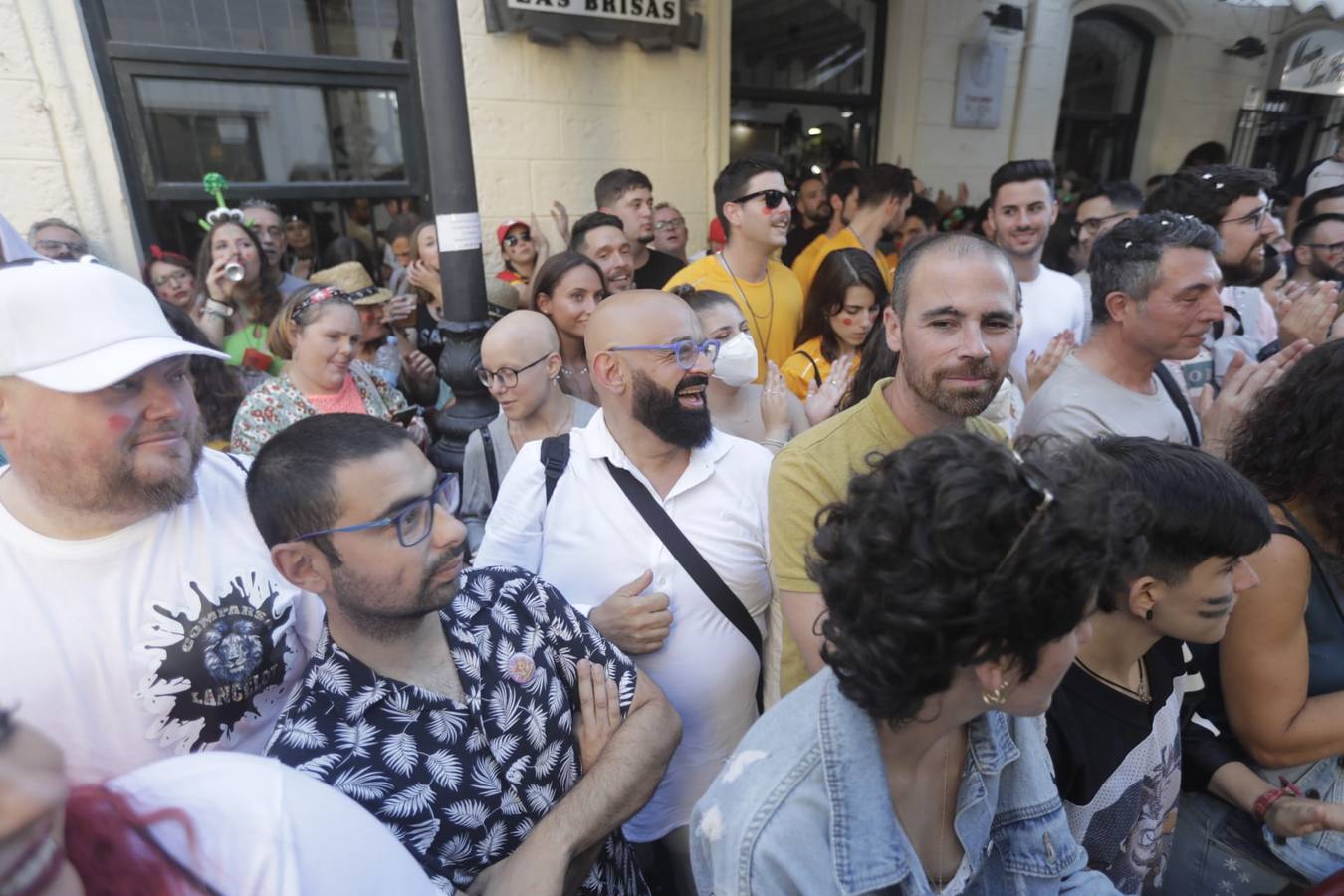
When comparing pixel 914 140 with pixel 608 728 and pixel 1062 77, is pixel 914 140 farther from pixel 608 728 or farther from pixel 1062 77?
pixel 608 728

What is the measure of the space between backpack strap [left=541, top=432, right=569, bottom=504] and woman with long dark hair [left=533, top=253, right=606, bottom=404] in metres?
1.10

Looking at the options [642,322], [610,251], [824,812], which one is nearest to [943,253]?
[642,322]

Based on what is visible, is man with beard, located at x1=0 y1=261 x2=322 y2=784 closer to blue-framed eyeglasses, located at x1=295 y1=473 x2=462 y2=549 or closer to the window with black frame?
blue-framed eyeglasses, located at x1=295 y1=473 x2=462 y2=549

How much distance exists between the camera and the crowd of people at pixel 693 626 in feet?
3.34

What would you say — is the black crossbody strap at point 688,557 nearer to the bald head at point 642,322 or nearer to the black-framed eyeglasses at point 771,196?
the bald head at point 642,322

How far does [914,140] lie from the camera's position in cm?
647

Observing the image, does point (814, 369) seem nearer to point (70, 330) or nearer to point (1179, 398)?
point (1179, 398)

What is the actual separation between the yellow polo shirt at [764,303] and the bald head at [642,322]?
4.62 ft

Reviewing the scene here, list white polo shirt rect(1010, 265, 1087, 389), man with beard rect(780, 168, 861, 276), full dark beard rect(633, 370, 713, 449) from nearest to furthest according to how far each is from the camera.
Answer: full dark beard rect(633, 370, 713, 449)
white polo shirt rect(1010, 265, 1087, 389)
man with beard rect(780, 168, 861, 276)

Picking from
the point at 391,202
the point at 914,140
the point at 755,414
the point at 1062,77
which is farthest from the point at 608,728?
the point at 1062,77

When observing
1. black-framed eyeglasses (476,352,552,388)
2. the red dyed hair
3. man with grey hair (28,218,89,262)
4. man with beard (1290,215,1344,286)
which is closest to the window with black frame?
man with grey hair (28,218,89,262)

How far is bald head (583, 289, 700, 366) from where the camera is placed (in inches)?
80.7

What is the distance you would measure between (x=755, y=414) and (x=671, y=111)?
336 centimetres

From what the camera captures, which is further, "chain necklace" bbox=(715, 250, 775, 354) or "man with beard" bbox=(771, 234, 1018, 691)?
"chain necklace" bbox=(715, 250, 775, 354)
